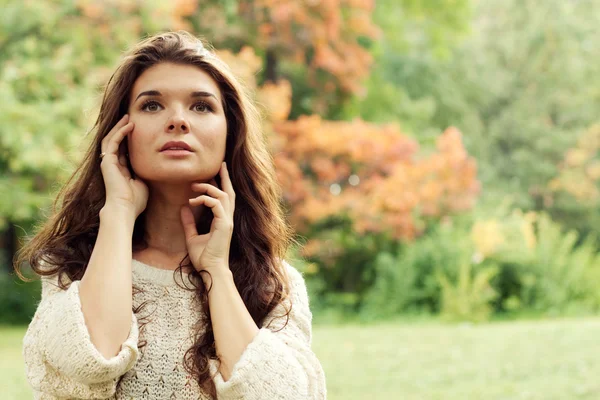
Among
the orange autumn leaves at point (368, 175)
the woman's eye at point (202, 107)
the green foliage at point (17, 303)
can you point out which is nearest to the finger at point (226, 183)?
the woman's eye at point (202, 107)

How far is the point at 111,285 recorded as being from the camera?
1533 mm

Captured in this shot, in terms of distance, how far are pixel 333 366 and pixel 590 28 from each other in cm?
1618

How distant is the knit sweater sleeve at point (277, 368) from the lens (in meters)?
1.51

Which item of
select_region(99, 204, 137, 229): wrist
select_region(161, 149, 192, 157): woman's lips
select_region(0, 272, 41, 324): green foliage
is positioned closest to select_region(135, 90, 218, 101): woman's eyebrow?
select_region(161, 149, 192, 157): woman's lips

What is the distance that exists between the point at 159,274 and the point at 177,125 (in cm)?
33

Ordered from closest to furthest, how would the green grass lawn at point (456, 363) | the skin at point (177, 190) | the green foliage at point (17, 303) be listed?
the skin at point (177, 190), the green grass lawn at point (456, 363), the green foliage at point (17, 303)

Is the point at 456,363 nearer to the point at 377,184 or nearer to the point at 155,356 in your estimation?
the point at 377,184

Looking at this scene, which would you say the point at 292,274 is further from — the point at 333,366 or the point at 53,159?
the point at 53,159

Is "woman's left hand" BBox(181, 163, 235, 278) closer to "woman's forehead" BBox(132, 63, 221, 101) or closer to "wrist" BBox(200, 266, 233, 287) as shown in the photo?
"wrist" BBox(200, 266, 233, 287)

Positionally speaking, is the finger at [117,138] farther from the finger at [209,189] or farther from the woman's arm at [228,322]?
Result: the woman's arm at [228,322]

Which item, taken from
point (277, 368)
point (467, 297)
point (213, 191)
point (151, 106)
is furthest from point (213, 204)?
point (467, 297)

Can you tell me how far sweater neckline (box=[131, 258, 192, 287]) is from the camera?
1.68m

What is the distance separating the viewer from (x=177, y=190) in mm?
1718

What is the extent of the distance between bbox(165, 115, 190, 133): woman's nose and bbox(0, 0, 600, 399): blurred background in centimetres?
393
